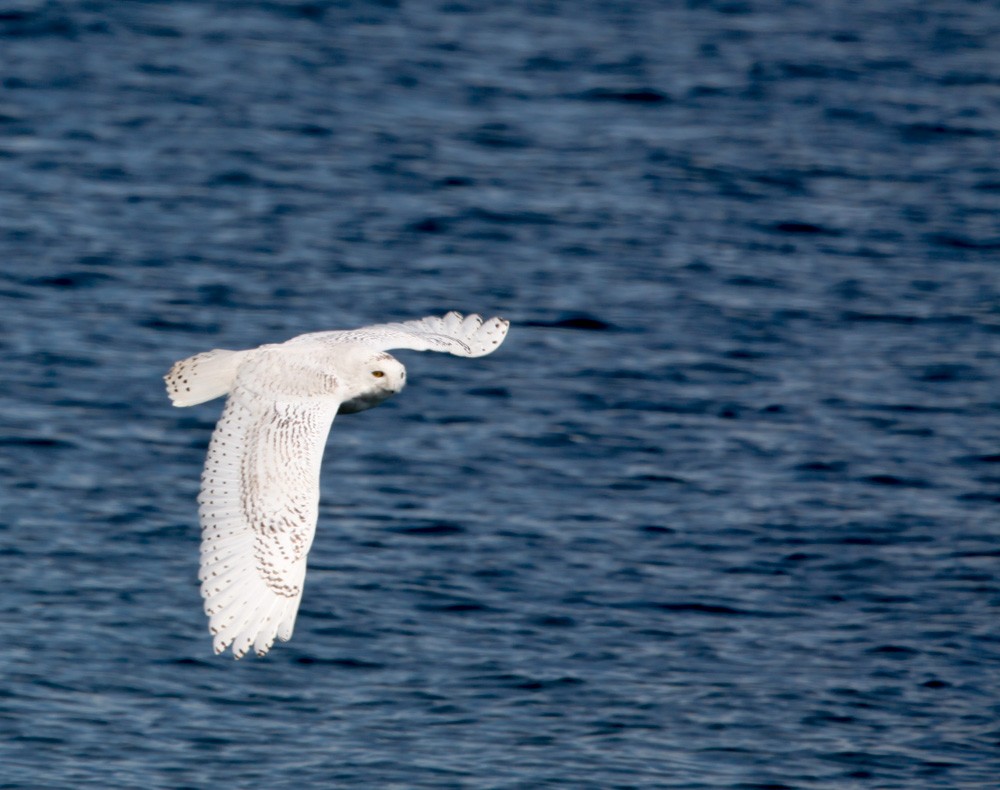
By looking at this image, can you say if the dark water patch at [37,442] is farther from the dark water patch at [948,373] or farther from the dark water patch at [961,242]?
the dark water patch at [961,242]

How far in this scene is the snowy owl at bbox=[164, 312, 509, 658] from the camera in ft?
27.2

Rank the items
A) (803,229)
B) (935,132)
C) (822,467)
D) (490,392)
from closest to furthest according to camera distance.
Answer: (822,467)
(490,392)
(803,229)
(935,132)

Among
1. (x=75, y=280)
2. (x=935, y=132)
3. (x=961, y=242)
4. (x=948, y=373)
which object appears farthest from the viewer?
(x=935, y=132)

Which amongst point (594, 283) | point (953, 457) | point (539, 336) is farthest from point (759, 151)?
point (953, 457)

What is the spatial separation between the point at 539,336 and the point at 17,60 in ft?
31.1

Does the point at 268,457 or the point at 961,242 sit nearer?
the point at 268,457

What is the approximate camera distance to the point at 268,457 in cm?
905

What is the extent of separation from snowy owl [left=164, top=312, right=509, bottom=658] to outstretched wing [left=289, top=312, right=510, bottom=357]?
0.06 feet

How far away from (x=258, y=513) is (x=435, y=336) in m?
2.43

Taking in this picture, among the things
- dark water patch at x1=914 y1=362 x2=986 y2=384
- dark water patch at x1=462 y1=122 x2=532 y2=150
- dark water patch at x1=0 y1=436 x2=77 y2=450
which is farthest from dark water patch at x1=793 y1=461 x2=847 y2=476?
dark water patch at x1=462 y1=122 x2=532 y2=150

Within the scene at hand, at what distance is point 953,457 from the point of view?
51.2ft

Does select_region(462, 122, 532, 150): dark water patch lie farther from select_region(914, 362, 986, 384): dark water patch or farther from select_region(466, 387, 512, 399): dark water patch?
select_region(914, 362, 986, 384): dark water patch

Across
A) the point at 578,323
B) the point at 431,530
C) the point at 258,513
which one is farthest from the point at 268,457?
the point at 578,323

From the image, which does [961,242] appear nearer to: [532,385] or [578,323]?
[578,323]
